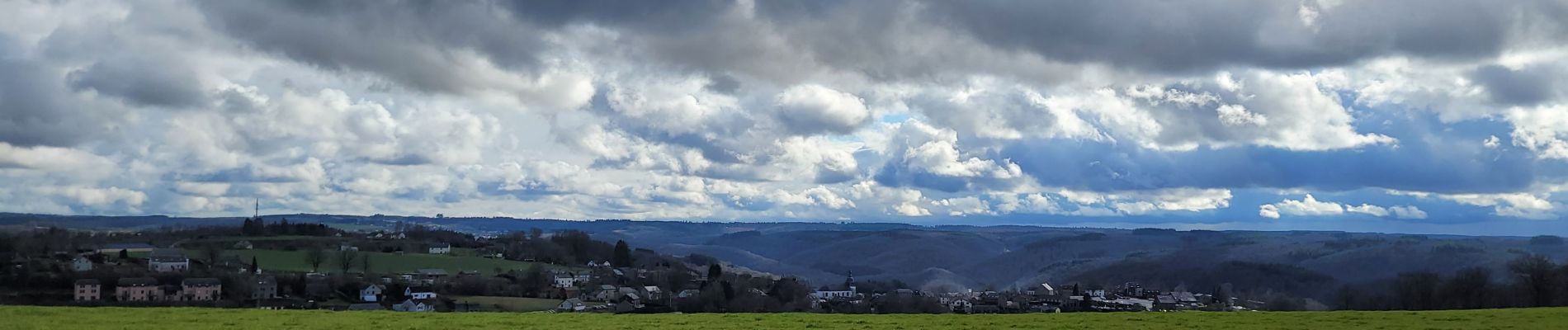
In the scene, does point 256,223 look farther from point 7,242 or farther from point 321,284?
point 321,284

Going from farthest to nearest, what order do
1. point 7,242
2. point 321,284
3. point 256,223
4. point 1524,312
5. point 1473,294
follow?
point 256,223 < point 7,242 < point 321,284 < point 1473,294 < point 1524,312

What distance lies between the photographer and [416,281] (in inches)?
4751

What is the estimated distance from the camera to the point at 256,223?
185750mm

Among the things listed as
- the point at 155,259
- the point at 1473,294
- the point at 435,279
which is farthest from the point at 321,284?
the point at 1473,294

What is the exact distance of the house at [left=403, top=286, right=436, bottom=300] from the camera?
314 feet

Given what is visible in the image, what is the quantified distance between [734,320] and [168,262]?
349 feet

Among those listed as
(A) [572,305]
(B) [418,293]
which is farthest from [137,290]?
(A) [572,305]

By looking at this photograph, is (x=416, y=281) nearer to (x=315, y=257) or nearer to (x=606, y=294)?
(x=315, y=257)

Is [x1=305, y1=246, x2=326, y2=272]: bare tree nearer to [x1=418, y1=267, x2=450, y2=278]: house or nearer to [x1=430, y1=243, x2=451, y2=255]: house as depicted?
[x1=418, y1=267, x2=450, y2=278]: house

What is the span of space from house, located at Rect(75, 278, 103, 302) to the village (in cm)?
14

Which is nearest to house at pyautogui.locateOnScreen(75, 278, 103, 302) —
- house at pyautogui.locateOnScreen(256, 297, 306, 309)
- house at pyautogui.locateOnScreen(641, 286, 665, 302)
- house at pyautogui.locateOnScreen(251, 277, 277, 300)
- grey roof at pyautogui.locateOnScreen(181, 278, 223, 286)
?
A: grey roof at pyautogui.locateOnScreen(181, 278, 223, 286)

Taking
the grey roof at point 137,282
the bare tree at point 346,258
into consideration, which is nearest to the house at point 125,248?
the bare tree at point 346,258

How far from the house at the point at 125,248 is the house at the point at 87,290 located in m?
39.5

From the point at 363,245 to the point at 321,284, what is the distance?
2843 inches
